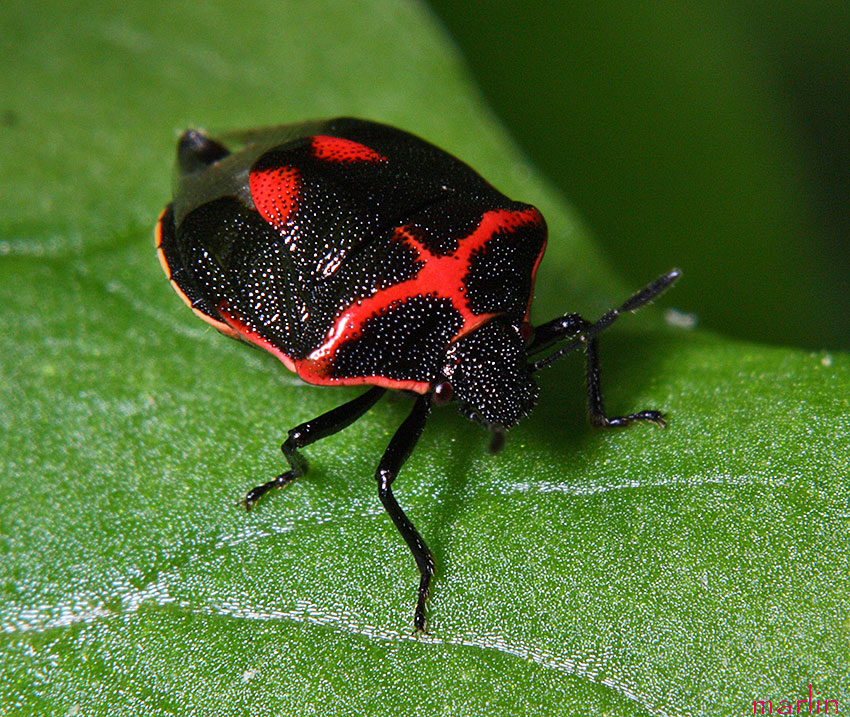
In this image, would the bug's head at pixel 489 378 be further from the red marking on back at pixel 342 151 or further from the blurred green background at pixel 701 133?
the blurred green background at pixel 701 133

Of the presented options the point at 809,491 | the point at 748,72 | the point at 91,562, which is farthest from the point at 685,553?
the point at 748,72

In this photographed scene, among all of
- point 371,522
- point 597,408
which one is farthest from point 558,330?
point 371,522

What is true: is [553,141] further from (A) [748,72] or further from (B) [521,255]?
(B) [521,255]

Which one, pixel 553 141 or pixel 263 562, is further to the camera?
pixel 553 141

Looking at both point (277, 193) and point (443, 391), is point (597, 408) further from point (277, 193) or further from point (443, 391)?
point (277, 193)

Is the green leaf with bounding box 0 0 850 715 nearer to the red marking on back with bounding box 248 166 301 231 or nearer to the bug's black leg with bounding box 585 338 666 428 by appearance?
the bug's black leg with bounding box 585 338 666 428
